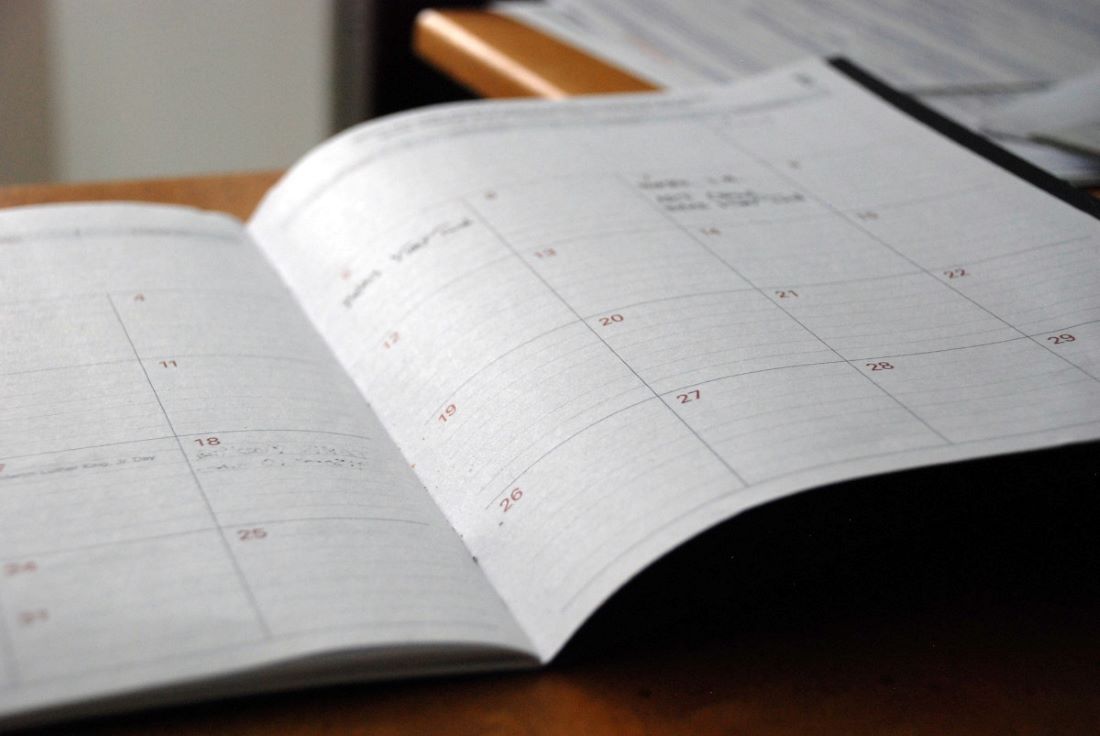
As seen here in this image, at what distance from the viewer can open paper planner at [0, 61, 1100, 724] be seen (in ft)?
0.92

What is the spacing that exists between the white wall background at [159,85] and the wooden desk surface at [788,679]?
1.10 meters

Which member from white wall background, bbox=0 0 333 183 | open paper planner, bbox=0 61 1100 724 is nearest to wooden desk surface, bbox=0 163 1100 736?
open paper planner, bbox=0 61 1100 724

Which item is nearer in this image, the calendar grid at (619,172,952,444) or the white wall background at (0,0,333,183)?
the calendar grid at (619,172,952,444)

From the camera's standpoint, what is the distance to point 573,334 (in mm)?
365

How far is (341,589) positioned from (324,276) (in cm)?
20

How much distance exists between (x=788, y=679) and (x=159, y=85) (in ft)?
4.06

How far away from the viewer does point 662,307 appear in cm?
37

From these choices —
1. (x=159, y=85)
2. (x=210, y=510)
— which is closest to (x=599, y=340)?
(x=210, y=510)

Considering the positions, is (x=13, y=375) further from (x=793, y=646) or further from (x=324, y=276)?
Answer: (x=793, y=646)

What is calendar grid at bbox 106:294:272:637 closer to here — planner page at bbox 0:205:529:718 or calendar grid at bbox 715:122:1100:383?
planner page at bbox 0:205:529:718

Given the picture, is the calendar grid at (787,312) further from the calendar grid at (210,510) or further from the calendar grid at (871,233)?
the calendar grid at (210,510)

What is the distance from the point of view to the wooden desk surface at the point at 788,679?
0.91ft

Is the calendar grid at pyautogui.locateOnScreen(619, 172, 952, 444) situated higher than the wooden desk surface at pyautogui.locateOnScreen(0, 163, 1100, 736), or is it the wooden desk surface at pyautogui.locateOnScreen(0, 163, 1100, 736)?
the calendar grid at pyautogui.locateOnScreen(619, 172, 952, 444)

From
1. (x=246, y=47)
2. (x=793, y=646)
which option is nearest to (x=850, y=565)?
(x=793, y=646)
